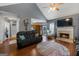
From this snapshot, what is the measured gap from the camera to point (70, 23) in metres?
2.08

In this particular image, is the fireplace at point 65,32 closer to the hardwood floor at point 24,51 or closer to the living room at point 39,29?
the living room at point 39,29

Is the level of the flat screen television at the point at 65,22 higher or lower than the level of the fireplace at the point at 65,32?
higher

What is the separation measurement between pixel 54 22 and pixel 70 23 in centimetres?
31

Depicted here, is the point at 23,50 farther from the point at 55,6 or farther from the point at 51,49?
the point at 55,6

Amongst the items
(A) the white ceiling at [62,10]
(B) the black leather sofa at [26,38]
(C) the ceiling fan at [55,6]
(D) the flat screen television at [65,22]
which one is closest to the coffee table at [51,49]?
(B) the black leather sofa at [26,38]

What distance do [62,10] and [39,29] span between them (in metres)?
0.59

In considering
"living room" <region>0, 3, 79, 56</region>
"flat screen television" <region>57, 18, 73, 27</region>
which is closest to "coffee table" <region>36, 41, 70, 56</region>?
"living room" <region>0, 3, 79, 56</region>

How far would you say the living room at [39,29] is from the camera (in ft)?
6.75

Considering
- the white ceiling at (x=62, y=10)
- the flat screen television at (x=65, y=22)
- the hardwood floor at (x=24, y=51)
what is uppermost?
the white ceiling at (x=62, y=10)

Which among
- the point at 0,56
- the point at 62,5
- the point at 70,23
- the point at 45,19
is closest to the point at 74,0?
the point at 62,5

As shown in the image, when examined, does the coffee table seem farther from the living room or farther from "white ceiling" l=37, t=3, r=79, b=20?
Result: "white ceiling" l=37, t=3, r=79, b=20

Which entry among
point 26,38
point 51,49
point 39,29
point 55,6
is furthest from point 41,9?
point 51,49

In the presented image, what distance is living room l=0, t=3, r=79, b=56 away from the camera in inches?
81.0

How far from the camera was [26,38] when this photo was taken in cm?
212
